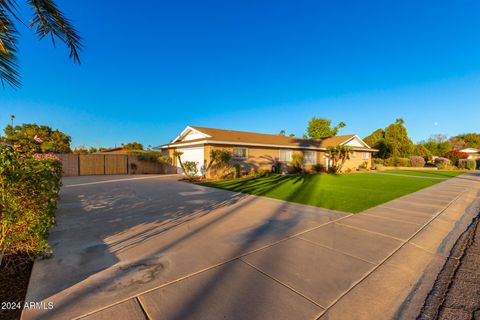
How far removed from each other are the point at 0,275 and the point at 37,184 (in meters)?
1.27

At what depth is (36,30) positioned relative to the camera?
3.07m

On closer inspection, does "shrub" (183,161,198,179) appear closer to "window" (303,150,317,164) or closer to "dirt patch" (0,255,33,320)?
"dirt patch" (0,255,33,320)

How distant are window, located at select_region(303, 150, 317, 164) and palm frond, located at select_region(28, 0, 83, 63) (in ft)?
65.6

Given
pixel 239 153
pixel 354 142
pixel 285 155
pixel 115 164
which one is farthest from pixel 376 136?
pixel 115 164

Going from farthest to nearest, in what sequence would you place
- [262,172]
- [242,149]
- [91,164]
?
[91,164] → [262,172] → [242,149]

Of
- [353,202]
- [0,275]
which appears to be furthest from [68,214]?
Result: [353,202]

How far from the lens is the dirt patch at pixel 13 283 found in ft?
6.91

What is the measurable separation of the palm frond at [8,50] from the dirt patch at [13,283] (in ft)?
7.96

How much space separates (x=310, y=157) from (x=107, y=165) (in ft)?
64.8

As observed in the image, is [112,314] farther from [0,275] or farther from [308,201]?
[308,201]

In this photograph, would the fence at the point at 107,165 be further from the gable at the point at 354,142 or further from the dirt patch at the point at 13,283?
the gable at the point at 354,142

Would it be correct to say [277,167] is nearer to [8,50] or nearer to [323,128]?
[8,50]

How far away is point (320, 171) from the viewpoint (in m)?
21.1

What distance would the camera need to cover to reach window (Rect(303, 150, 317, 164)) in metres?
21.0
